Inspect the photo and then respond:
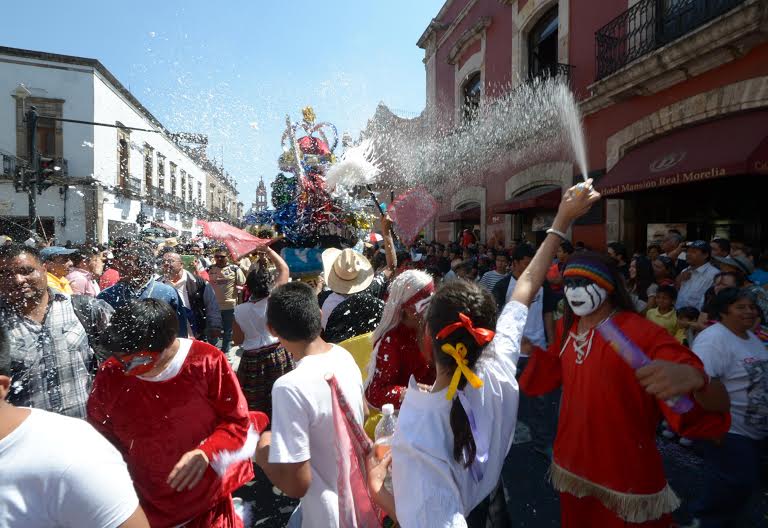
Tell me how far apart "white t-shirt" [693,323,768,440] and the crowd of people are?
0.03 ft

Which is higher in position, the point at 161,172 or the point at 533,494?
the point at 161,172

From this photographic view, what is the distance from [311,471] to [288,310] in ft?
2.17

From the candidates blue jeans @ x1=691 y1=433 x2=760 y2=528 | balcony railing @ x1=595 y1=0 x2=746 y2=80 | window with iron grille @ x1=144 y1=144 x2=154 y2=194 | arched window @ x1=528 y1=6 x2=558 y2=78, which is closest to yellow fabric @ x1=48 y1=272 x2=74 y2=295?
blue jeans @ x1=691 y1=433 x2=760 y2=528

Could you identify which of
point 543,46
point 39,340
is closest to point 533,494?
point 39,340

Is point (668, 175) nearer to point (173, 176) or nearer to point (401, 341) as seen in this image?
point (401, 341)

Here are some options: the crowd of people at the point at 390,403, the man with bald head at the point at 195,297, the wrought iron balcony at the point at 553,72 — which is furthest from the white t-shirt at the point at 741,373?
the wrought iron balcony at the point at 553,72

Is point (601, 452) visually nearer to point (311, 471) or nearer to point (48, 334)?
point (311, 471)

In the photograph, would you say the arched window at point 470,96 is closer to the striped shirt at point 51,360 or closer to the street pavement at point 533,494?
the street pavement at point 533,494

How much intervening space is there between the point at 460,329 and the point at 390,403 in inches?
34.7

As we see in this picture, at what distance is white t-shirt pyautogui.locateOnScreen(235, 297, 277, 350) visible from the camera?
385cm

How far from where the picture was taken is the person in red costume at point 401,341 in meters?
2.21

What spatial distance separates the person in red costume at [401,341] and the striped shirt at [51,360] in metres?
1.51

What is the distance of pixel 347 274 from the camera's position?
11.8 ft

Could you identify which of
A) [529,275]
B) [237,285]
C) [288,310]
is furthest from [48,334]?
[237,285]
